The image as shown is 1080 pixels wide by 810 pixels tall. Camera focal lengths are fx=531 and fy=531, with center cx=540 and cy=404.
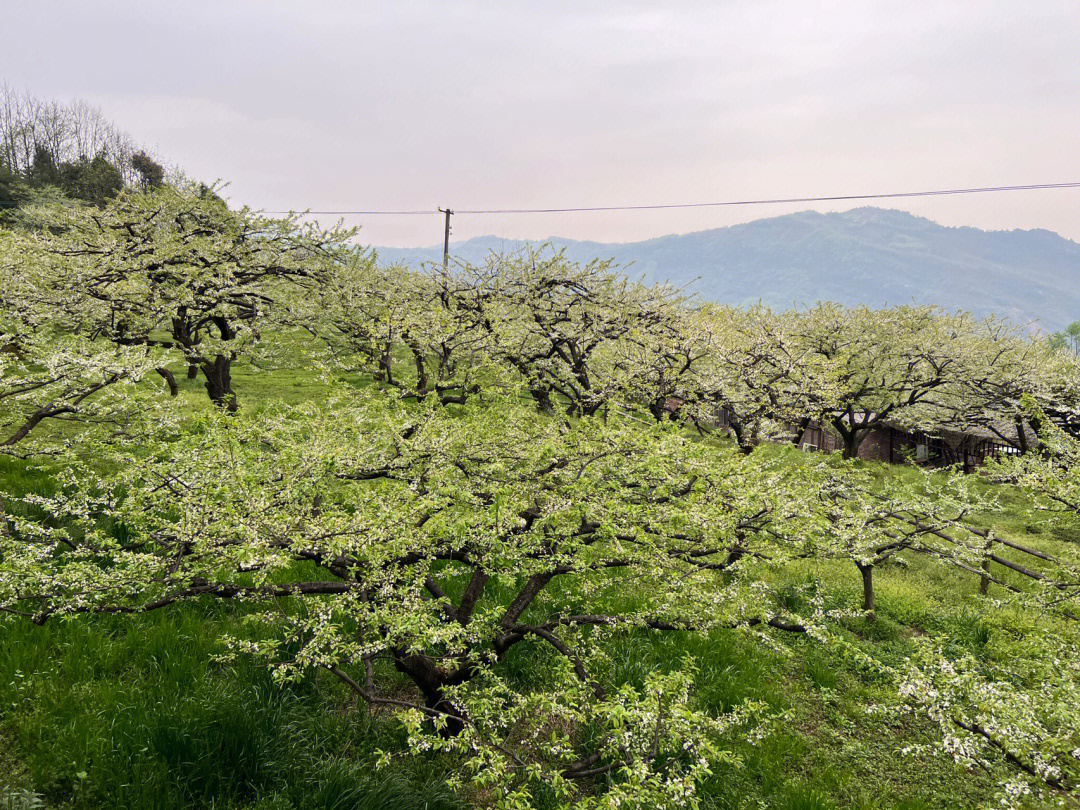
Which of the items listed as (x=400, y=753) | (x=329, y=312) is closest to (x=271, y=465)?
(x=400, y=753)

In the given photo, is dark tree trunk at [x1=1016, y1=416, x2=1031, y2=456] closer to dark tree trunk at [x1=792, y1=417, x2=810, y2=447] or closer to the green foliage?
dark tree trunk at [x1=792, y1=417, x2=810, y2=447]

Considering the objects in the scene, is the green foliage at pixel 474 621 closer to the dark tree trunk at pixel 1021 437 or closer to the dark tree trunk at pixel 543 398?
the dark tree trunk at pixel 543 398

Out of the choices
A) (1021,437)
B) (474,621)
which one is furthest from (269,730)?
(1021,437)

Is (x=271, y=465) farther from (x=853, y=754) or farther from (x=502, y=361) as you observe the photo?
(x=502, y=361)

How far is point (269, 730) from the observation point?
5105 mm

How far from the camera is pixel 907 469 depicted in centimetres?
2419

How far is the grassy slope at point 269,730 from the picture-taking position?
4500mm

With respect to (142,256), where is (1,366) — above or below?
below

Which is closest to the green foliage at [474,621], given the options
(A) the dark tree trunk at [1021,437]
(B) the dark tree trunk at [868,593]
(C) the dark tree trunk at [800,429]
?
(B) the dark tree trunk at [868,593]

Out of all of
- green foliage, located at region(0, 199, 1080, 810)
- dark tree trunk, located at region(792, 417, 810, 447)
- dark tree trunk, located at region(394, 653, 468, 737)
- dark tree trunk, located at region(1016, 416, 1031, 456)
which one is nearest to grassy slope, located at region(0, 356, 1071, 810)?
green foliage, located at region(0, 199, 1080, 810)

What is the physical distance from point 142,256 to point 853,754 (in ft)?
59.7

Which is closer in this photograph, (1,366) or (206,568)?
(206,568)

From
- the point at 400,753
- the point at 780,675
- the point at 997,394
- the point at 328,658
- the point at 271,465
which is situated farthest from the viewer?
the point at 997,394

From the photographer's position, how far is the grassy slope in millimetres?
4500
